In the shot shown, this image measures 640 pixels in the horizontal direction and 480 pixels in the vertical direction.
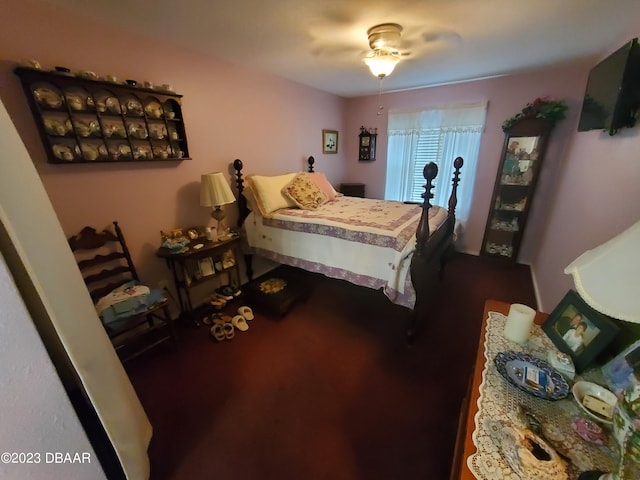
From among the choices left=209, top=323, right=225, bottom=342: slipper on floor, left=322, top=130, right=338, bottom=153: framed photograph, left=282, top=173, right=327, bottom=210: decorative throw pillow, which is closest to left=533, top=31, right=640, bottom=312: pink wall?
left=282, top=173, right=327, bottom=210: decorative throw pillow

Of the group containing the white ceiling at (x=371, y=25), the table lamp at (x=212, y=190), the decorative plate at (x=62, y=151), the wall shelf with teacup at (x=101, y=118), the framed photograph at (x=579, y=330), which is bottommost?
the framed photograph at (x=579, y=330)

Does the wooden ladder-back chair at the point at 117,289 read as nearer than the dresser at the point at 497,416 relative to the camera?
No

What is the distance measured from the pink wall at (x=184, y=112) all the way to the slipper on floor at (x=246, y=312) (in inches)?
29.4

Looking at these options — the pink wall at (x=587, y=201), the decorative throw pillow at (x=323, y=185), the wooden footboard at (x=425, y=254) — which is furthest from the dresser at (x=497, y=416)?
the decorative throw pillow at (x=323, y=185)

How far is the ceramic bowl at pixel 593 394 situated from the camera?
2.38 ft

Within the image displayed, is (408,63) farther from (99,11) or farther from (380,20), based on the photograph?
(99,11)

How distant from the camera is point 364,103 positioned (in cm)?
395

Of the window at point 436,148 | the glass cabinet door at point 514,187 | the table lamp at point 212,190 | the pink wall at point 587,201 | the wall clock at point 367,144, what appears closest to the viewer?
the pink wall at point 587,201

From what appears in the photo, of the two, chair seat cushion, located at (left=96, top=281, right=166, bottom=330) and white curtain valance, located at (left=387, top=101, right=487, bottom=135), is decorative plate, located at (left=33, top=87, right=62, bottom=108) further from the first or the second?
white curtain valance, located at (left=387, top=101, right=487, bottom=135)

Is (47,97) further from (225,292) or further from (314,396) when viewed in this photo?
(314,396)

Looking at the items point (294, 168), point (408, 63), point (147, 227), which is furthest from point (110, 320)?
point (408, 63)

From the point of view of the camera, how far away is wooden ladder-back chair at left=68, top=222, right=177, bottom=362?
5.39ft

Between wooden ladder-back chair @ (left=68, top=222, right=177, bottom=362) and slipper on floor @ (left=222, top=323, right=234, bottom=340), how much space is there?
368mm

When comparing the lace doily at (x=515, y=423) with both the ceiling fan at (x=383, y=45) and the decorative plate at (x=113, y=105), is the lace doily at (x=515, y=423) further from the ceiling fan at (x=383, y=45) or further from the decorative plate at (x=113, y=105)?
the decorative plate at (x=113, y=105)
